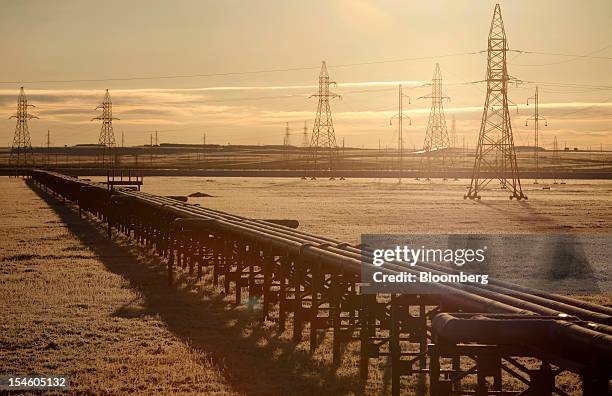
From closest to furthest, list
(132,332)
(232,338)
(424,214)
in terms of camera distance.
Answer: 1. (232,338)
2. (132,332)
3. (424,214)

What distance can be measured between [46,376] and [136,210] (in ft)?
76.4

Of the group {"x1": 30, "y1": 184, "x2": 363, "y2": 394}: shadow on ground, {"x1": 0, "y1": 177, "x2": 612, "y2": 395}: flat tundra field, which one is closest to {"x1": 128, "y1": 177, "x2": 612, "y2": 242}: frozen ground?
{"x1": 0, "y1": 177, "x2": 612, "y2": 395}: flat tundra field

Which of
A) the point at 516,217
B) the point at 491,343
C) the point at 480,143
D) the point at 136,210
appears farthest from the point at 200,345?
the point at 480,143

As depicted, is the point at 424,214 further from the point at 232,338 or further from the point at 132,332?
the point at 132,332

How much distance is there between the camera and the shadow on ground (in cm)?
1460

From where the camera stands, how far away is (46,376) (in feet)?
48.5

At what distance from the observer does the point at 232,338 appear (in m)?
18.2

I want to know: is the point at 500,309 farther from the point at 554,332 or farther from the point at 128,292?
the point at 128,292

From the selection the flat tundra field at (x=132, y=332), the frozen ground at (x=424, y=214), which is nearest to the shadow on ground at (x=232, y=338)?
the flat tundra field at (x=132, y=332)

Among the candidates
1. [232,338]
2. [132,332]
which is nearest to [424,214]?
[232,338]

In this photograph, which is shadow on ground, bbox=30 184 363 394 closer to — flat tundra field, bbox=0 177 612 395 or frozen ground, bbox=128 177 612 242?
flat tundra field, bbox=0 177 612 395

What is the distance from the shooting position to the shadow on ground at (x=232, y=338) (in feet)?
47.9

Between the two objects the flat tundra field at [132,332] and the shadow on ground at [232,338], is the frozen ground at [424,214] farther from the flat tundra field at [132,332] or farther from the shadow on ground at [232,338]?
the shadow on ground at [232,338]

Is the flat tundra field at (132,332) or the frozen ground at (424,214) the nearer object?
the flat tundra field at (132,332)
